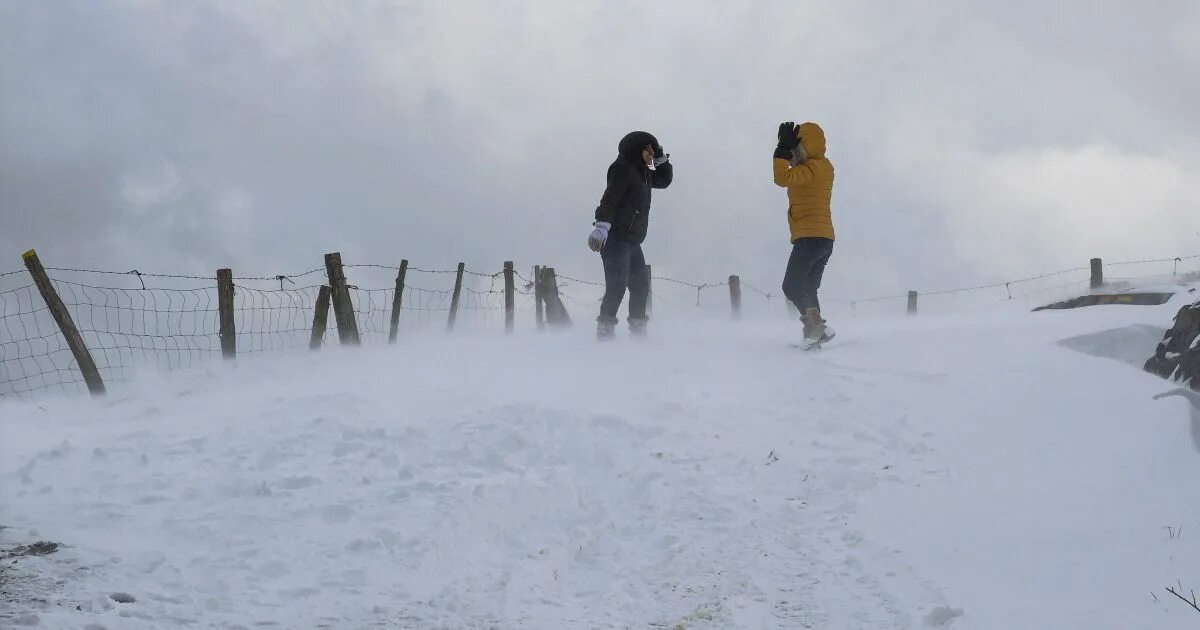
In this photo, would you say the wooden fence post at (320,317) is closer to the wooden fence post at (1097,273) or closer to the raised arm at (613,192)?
the raised arm at (613,192)

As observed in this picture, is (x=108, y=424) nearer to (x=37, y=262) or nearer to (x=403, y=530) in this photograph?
(x=37, y=262)

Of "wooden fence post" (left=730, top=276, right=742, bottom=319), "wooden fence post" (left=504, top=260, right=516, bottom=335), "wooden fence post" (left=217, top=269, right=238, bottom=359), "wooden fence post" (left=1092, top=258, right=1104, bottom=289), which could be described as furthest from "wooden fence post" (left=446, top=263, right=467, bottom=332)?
"wooden fence post" (left=1092, top=258, right=1104, bottom=289)

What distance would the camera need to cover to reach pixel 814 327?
891 centimetres

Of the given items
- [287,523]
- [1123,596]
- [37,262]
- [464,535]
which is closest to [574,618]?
[464,535]

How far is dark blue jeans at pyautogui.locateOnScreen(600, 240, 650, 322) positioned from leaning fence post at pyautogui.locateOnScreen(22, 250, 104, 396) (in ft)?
16.1

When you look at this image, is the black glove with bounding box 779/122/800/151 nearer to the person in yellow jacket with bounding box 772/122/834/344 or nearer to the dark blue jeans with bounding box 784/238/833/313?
the person in yellow jacket with bounding box 772/122/834/344

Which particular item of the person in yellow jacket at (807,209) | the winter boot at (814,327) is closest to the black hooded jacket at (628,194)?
the person in yellow jacket at (807,209)

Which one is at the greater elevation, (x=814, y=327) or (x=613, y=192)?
(x=613, y=192)

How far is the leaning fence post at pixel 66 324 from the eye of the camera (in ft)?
30.1

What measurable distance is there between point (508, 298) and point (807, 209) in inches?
245

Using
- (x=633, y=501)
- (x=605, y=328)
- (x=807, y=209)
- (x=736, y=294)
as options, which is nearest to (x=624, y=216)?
(x=605, y=328)

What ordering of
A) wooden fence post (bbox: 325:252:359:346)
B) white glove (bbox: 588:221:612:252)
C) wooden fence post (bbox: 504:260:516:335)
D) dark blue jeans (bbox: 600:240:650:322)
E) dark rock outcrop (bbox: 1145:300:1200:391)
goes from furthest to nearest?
1. wooden fence post (bbox: 504:260:516:335)
2. wooden fence post (bbox: 325:252:359:346)
3. dark blue jeans (bbox: 600:240:650:322)
4. white glove (bbox: 588:221:612:252)
5. dark rock outcrop (bbox: 1145:300:1200:391)

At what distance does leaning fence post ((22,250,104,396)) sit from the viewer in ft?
30.1

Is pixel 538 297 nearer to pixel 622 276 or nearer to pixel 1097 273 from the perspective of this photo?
pixel 622 276
